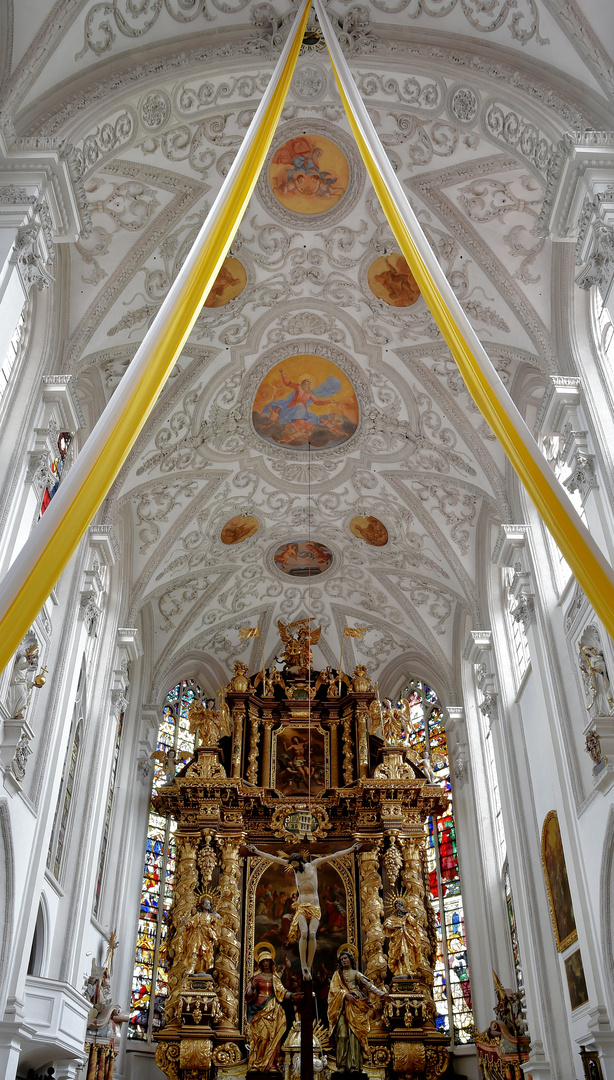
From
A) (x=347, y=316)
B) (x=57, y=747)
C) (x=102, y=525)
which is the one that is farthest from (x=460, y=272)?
(x=57, y=747)

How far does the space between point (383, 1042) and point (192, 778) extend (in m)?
6.77

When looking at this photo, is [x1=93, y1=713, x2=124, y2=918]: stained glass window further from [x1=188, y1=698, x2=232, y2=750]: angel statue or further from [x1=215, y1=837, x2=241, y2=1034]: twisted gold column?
[x1=215, y1=837, x2=241, y2=1034]: twisted gold column

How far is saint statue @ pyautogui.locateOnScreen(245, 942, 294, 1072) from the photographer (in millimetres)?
16938

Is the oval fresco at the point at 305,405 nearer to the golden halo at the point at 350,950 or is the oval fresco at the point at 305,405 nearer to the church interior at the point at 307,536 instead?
the church interior at the point at 307,536

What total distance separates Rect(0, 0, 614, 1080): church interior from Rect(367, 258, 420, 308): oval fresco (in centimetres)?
6

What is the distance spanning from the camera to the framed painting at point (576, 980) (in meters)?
12.3

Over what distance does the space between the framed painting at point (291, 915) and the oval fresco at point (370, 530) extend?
24.0ft

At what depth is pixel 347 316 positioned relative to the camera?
17188 mm

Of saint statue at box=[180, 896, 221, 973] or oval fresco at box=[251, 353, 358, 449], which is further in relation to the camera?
oval fresco at box=[251, 353, 358, 449]

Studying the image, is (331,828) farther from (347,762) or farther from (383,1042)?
(383,1042)

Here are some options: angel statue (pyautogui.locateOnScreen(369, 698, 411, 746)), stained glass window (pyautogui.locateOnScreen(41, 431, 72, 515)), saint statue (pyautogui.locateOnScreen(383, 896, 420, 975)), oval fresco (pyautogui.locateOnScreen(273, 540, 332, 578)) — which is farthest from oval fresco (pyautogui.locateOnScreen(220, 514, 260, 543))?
saint statue (pyautogui.locateOnScreen(383, 896, 420, 975))

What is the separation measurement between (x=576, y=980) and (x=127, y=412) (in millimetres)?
10070

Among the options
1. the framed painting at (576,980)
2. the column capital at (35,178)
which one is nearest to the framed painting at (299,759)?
the framed painting at (576,980)

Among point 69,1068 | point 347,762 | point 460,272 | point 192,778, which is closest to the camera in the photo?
point 69,1068
